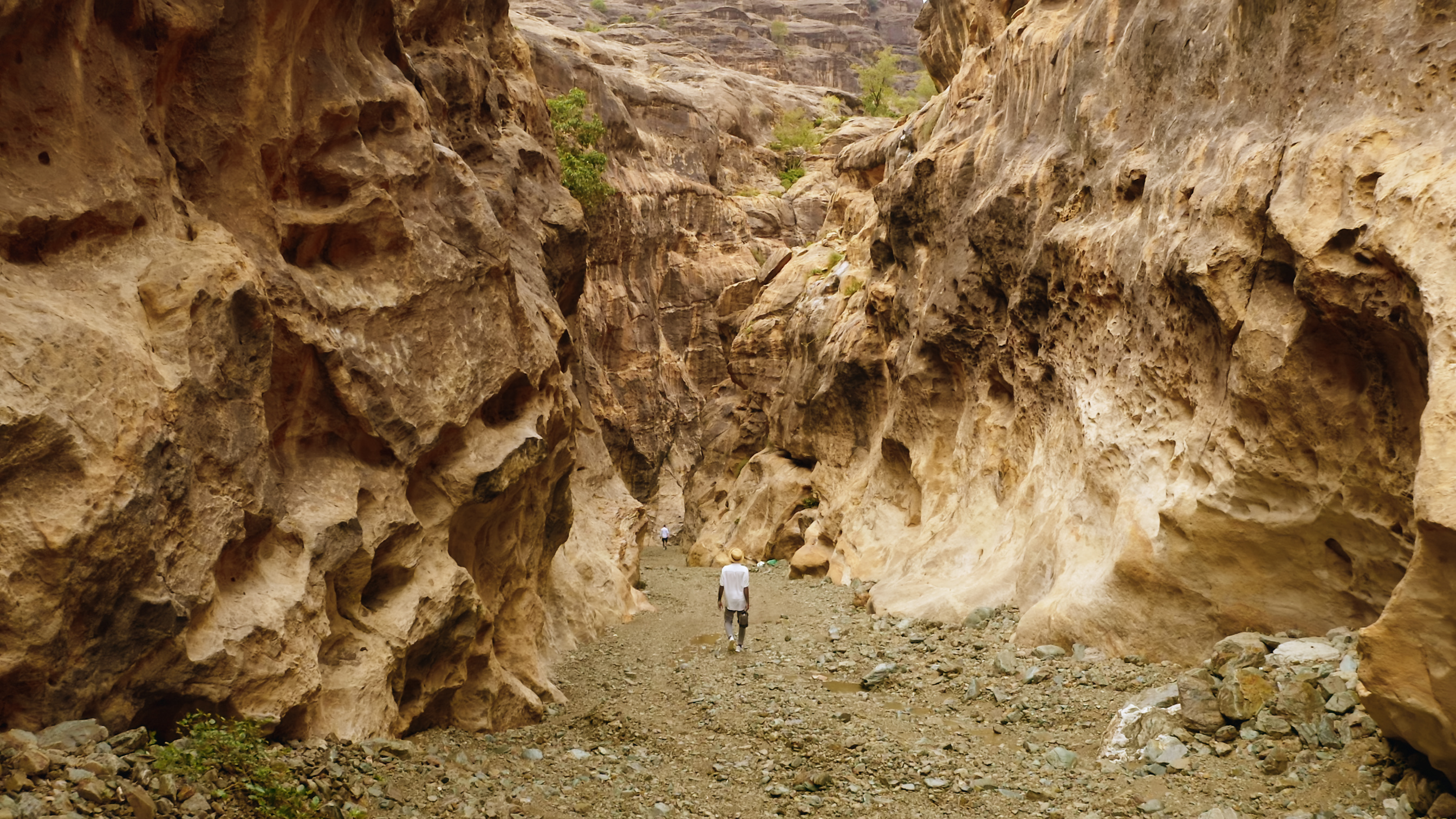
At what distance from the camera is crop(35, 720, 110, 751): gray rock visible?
17.5 ft

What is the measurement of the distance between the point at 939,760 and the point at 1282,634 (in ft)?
11.1

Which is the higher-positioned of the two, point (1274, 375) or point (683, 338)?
point (683, 338)

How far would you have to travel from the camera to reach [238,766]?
604cm

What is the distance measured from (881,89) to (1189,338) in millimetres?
64360

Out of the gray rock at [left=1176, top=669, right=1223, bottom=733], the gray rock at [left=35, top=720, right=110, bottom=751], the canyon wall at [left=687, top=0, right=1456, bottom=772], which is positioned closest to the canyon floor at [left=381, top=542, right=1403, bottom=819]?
the gray rock at [left=1176, top=669, right=1223, bottom=733]

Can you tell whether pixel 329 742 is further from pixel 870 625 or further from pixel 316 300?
pixel 870 625

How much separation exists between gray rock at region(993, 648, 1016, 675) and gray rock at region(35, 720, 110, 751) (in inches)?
356

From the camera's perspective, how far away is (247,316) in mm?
7680

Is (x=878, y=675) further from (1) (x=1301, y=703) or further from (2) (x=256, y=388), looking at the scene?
(2) (x=256, y=388)

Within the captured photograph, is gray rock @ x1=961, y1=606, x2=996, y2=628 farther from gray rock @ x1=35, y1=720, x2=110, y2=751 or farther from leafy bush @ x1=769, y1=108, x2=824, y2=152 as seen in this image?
leafy bush @ x1=769, y1=108, x2=824, y2=152

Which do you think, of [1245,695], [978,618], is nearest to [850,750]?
[1245,695]

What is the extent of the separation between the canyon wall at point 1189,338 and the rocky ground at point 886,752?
0.81m

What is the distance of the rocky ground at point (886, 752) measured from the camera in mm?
6129

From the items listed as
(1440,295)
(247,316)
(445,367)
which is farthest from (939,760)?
(247,316)
